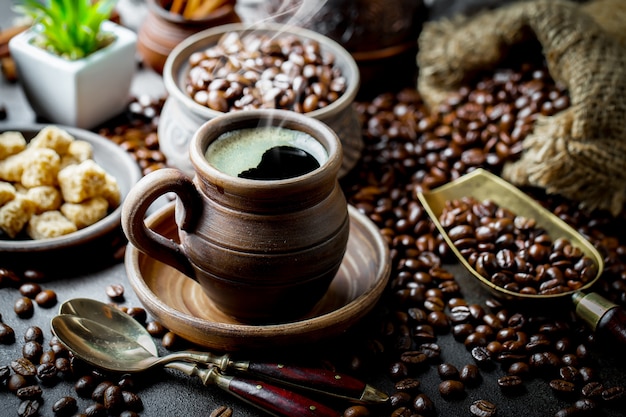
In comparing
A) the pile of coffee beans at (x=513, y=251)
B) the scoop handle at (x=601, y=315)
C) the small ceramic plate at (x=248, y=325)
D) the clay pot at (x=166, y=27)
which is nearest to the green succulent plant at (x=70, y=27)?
the clay pot at (x=166, y=27)

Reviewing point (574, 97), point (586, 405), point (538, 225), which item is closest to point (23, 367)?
point (586, 405)

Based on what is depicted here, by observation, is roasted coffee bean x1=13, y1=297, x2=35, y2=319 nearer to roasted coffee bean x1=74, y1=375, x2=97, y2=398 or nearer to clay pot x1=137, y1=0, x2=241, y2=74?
roasted coffee bean x1=74, y1=375, x2=97, y2=398

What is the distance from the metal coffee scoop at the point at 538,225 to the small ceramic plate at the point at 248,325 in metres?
0.24

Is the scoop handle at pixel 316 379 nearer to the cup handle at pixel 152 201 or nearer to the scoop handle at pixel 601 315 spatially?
the cup handle at pixel 152 201

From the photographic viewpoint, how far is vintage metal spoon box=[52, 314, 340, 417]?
1.21 m

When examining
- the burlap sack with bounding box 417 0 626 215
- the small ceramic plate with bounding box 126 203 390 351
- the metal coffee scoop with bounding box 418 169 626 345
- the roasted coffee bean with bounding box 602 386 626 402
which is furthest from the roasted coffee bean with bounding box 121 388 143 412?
the burlap sack with bounding box 417 0 626 215

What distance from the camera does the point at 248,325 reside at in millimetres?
1348

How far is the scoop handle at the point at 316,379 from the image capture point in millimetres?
1252

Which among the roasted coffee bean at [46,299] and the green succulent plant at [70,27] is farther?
the green succulent plant at [70,27]

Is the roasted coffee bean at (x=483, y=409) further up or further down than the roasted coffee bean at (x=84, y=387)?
further up

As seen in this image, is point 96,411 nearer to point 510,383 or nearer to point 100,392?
point 100,392

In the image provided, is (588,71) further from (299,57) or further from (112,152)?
(112,152)

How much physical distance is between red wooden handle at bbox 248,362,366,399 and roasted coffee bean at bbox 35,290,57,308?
1.74ft

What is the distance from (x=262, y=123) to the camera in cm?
139
